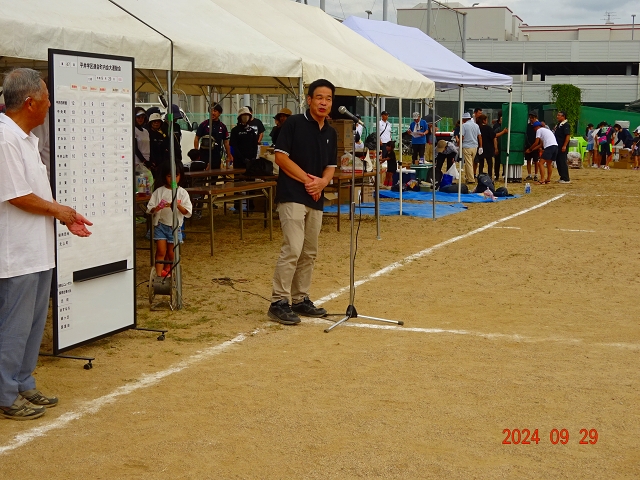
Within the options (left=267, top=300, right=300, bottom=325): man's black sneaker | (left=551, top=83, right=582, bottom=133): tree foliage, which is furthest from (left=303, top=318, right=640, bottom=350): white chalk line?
(left=551, top=83, right=582, bottom=133): tree foliage

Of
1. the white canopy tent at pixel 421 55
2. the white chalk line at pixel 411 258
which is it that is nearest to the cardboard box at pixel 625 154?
the white canopy tent at pixel 421 55

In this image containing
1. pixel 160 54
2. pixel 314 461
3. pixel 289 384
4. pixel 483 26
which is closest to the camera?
pixel 314 461

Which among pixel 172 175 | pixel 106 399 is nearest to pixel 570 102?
pixel 172 175

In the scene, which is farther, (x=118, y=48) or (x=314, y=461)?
(x=118, y=48)

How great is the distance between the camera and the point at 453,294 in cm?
871

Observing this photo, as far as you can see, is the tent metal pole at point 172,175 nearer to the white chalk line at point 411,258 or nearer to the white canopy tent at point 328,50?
the white chalk line at point 411,258

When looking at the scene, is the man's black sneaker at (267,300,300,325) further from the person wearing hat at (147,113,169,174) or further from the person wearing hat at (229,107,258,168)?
the person wearing hat at (229,107,258,168)

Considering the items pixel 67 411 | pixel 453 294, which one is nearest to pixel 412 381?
pixel 67 411

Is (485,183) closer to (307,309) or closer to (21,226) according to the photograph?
(307,309)

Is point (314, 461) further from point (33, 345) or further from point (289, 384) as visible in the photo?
point (33, 345)

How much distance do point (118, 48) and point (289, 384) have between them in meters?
3.24

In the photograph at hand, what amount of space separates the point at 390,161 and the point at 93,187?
1588 cm

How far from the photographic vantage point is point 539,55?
72.2 m
